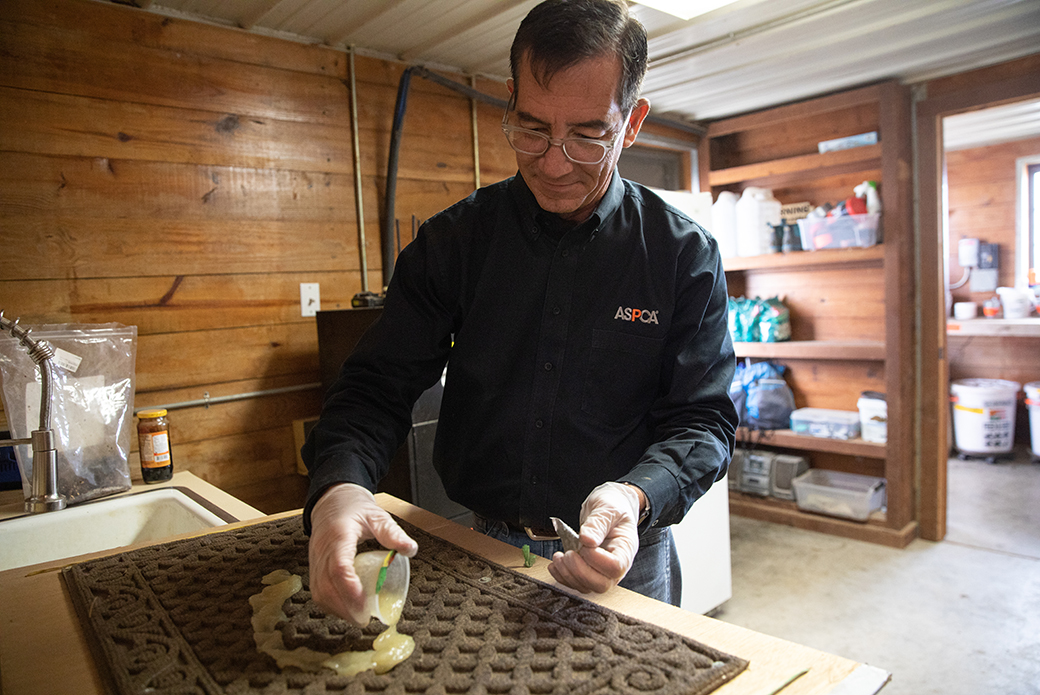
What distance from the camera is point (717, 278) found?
1.17 m

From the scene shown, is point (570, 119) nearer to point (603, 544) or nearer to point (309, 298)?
point (603, 544)

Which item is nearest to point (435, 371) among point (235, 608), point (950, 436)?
point (235, 608)

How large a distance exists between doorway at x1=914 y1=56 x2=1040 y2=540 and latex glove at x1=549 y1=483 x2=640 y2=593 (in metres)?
2.85

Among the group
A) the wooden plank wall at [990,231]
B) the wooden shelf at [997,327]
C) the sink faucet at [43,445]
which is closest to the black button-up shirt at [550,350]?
the sink faucet at [43,445]

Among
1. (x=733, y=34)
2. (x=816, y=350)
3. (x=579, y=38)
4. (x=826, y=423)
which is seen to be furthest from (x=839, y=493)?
(x=579, y=38)

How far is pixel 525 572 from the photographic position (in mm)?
917

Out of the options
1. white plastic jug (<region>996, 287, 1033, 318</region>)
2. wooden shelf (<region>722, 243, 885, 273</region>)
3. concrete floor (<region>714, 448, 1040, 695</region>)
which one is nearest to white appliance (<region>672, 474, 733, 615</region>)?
concrete floor (<region>714, 448, 1040, 695</region>)

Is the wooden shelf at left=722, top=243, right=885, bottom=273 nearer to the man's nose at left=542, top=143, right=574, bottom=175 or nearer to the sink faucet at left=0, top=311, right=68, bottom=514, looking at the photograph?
the man's nose at left=542, top=143, right=574, bottom=175

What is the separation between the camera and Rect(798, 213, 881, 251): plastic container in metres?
3.20

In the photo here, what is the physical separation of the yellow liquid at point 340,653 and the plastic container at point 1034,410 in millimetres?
4964

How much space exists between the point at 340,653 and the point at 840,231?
3.22m

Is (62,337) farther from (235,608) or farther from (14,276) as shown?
(235,608)

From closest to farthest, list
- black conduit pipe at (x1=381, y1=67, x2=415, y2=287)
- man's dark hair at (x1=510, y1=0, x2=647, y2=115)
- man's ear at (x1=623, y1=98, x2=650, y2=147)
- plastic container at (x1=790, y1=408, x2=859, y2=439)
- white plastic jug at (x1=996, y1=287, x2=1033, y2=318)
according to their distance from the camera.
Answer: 1. man's dark hair at (x1=510, y1=0, x2=647, y2=115)
2. man's ear at (x1=623, y1=98, x2=650, y2=147)
3. black conduit pipe at (x1=381, y1=67, x2=415, y2=287)
4. plastic container at (x1=790, y1=408, x2=859, y2=439)
5. white plastic jug at (x1=996, y1=287, x2=1033, y2=318)

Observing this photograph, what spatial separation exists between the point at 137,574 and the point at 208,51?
1.64 m
